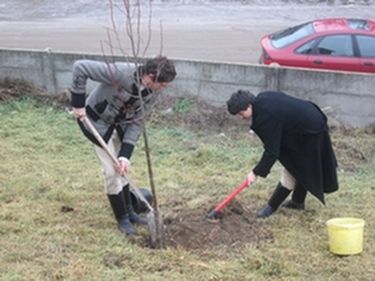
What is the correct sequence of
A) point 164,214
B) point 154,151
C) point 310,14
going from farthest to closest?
1. point 310,14
2. point 154,151
3. point 164,214

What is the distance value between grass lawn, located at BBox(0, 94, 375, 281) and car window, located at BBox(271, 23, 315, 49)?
2.11 metres

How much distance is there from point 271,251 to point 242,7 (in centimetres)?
1748

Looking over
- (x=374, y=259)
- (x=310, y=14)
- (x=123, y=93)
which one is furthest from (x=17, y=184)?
(x=310, y=14)

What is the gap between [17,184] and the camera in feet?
21.8

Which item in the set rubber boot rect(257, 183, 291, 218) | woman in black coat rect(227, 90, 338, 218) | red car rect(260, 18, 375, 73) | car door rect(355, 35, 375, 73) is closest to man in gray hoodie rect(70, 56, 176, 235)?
woman in black coat rect(227, 90, 338, 218)

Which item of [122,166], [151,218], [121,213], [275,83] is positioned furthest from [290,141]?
[275,83]

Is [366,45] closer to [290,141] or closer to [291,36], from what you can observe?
[291,36]

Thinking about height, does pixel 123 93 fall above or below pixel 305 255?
above

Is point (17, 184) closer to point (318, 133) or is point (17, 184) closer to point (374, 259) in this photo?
point (318, 133)

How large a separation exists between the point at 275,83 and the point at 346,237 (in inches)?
176

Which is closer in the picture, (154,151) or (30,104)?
(154,151)

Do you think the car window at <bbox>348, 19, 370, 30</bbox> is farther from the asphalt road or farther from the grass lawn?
the asphalt road

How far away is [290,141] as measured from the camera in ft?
18.0

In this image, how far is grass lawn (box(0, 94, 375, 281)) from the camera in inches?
189
